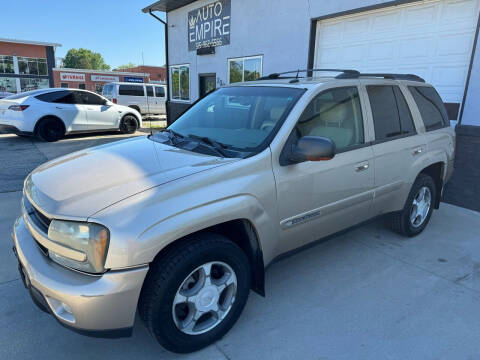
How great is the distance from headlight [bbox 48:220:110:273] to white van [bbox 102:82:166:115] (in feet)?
50.8

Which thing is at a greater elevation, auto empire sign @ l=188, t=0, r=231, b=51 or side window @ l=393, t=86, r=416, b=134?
auto empire sign @ l=188, t=0, r=231, b=51

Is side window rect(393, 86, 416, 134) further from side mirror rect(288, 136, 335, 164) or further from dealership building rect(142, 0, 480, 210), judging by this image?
dealership building rect(142, 0, 480, 210)

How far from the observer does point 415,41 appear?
6.11 m

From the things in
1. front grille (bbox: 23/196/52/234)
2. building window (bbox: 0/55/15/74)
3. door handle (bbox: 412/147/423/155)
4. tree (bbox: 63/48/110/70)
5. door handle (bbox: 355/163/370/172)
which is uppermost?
tree (bbox: 63/48/110/70)

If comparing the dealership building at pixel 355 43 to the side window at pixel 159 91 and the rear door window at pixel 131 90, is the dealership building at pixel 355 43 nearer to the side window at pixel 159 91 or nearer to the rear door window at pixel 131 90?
the rear door window at pixel 131 90

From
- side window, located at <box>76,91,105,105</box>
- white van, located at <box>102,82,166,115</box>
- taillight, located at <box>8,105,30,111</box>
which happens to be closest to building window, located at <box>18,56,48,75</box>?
white van, located at <box>102,82,166,115</box>

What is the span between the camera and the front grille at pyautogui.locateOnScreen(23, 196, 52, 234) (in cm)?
218

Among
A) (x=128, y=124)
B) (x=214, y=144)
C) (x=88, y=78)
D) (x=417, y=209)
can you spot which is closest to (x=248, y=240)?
(x=214, y=144)

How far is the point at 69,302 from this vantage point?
185 centimetres

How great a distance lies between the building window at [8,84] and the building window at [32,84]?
609mm

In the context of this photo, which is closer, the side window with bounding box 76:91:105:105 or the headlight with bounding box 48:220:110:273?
the headlight with bounding box 48:220:110:273

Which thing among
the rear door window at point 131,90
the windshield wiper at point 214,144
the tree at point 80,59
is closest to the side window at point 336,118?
the windshield wiper at point 214,144

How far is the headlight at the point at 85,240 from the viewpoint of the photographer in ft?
6.07

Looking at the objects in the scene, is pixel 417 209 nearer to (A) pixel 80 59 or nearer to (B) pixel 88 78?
(B) pixel 88 78
